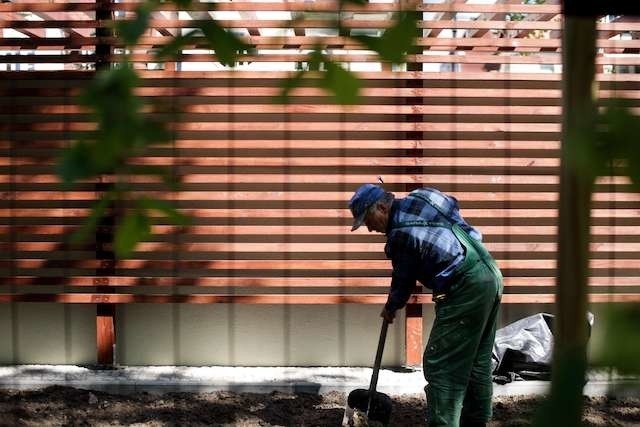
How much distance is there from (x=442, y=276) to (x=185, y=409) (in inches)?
81.8

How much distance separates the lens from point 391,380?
636 centimetres

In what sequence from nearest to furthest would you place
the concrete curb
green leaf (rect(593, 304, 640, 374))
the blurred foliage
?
green leaf (rect(593, 304, 640, 374)) < the blurred foliage < the concrete curb

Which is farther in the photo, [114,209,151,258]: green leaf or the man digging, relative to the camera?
the man digging

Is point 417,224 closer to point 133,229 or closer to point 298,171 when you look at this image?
point 298,171

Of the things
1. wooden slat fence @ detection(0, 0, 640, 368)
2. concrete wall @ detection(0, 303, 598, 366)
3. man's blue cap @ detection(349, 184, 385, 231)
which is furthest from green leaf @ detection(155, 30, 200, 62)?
concrete wall @ detection(0, 303, 598, 366)

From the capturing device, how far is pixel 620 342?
1.81 ft

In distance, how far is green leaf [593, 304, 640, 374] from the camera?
55cm

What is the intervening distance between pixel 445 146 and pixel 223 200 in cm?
166

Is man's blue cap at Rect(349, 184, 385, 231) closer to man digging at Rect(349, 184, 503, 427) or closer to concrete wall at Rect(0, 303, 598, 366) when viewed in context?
man digging at Rect(349, 184, 503, 427)

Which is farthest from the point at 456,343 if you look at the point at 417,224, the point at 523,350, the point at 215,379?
the point at 215,379

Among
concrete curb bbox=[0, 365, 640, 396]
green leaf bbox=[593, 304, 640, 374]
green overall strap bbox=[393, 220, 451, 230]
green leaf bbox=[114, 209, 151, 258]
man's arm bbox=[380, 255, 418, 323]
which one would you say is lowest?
concrete curb bbox=[0, 365, 640, 396]

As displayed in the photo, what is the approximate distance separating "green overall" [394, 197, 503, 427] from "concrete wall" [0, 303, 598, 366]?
1.84 m

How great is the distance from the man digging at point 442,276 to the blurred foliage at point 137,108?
383cm

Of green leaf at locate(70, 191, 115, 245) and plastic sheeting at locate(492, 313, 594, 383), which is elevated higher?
green leaf at locate(70, 191, 115, 245)
